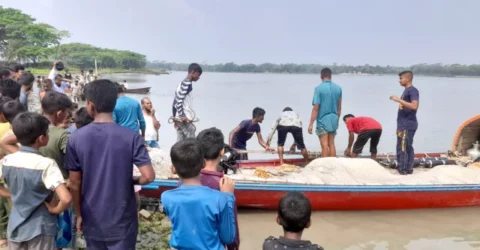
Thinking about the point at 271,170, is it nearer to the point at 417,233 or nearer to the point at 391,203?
the point at 391,203

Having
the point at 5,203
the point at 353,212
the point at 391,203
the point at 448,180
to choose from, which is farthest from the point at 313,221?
the point at 5,203

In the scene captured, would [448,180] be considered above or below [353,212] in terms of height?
above

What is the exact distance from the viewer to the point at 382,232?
6465 mm

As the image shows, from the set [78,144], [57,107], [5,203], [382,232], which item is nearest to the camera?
[78,144]

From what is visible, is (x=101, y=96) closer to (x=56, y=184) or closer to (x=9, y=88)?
(x=56, y=184)

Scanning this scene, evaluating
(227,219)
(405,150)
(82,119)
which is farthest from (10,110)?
(405,150)

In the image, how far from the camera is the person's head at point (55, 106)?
11.3 ft

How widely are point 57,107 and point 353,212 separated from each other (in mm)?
4830

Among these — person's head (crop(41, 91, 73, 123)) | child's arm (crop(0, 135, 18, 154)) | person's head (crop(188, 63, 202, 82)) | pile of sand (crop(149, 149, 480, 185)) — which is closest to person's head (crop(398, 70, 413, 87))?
pile of sand (crop(149, 149, 480, 185))

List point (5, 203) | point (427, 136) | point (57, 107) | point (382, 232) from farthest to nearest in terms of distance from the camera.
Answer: point (427, 136) → point (382, 232) → point (5, 203) → point (57, 107)

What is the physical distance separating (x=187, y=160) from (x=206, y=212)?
1.06ft

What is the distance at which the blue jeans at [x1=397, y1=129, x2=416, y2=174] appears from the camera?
7258 mm

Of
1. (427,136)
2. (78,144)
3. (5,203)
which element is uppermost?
(78,144)

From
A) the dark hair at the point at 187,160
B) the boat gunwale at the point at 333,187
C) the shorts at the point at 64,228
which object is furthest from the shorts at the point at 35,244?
the boat gunwale at the point at 333,187
